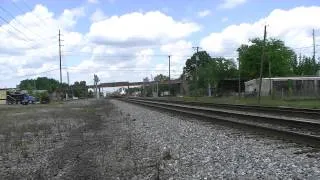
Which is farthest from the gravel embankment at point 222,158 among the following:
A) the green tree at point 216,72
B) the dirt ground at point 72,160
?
the green tree at point 216,72

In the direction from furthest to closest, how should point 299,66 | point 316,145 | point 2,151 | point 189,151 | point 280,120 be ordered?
point 299,66 → point 280,120 → point 2,151 → point 189,151 → point 316,145

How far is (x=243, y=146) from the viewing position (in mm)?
14562

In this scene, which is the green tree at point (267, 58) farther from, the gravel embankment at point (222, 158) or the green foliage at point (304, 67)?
the gravel embankment at point (222, 158)

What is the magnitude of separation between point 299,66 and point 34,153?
127265mm

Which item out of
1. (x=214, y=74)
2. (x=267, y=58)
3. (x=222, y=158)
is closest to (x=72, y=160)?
(x=222, y=158)

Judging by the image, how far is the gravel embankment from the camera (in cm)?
1029

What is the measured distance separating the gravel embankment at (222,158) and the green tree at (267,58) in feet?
334

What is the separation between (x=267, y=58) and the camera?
117 m

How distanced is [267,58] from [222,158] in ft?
352

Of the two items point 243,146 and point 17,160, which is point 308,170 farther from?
point 17,160

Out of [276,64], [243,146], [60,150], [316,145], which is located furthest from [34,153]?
[276,64]

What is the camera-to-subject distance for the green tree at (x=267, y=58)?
119 metres

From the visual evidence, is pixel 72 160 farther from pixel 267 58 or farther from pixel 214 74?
pixel 214 74

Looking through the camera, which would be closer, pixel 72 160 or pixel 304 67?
pixel 72 160
